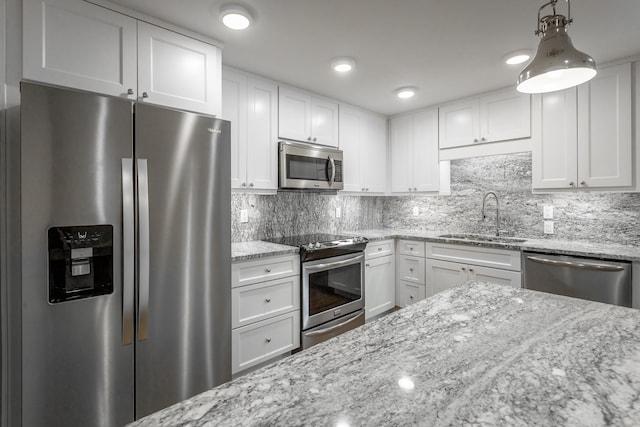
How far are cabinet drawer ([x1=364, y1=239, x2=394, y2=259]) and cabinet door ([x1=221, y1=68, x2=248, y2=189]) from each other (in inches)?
56.9

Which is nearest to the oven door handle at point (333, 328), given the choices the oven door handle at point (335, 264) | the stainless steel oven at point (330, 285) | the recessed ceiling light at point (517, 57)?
the stainless steel oven at point (330, 285)

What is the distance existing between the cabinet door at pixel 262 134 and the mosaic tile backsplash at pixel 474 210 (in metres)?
0.33

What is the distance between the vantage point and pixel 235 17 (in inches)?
72.0

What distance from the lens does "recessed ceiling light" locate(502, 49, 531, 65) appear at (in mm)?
2296

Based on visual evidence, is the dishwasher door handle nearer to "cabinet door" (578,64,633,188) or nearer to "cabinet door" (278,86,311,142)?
"cabinet door" (578,64,633,188)

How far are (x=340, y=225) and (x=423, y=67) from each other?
194 cm

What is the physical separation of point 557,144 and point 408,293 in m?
1.99

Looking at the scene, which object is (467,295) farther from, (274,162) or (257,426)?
(274,162)

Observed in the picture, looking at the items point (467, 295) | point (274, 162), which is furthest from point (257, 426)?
point (274, 162)

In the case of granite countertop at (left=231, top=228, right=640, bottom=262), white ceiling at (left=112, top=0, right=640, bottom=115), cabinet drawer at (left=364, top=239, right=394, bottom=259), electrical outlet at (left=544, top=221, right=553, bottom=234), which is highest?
white ceiling at (left=112, top=0, right=640, bottom=115)

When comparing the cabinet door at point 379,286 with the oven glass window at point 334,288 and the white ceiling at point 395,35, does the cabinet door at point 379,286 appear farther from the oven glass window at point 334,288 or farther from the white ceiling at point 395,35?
the white ceiling at point 395,35

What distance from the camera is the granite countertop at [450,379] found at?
0.57 m

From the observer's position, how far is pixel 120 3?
1737 mm

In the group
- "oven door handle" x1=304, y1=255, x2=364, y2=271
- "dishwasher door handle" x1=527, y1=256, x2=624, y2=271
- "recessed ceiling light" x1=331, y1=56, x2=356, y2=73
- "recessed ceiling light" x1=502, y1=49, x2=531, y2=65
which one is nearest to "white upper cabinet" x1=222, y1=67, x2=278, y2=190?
"recessed ceiling light" x1=331, y1=56, x2=356, y2=73
